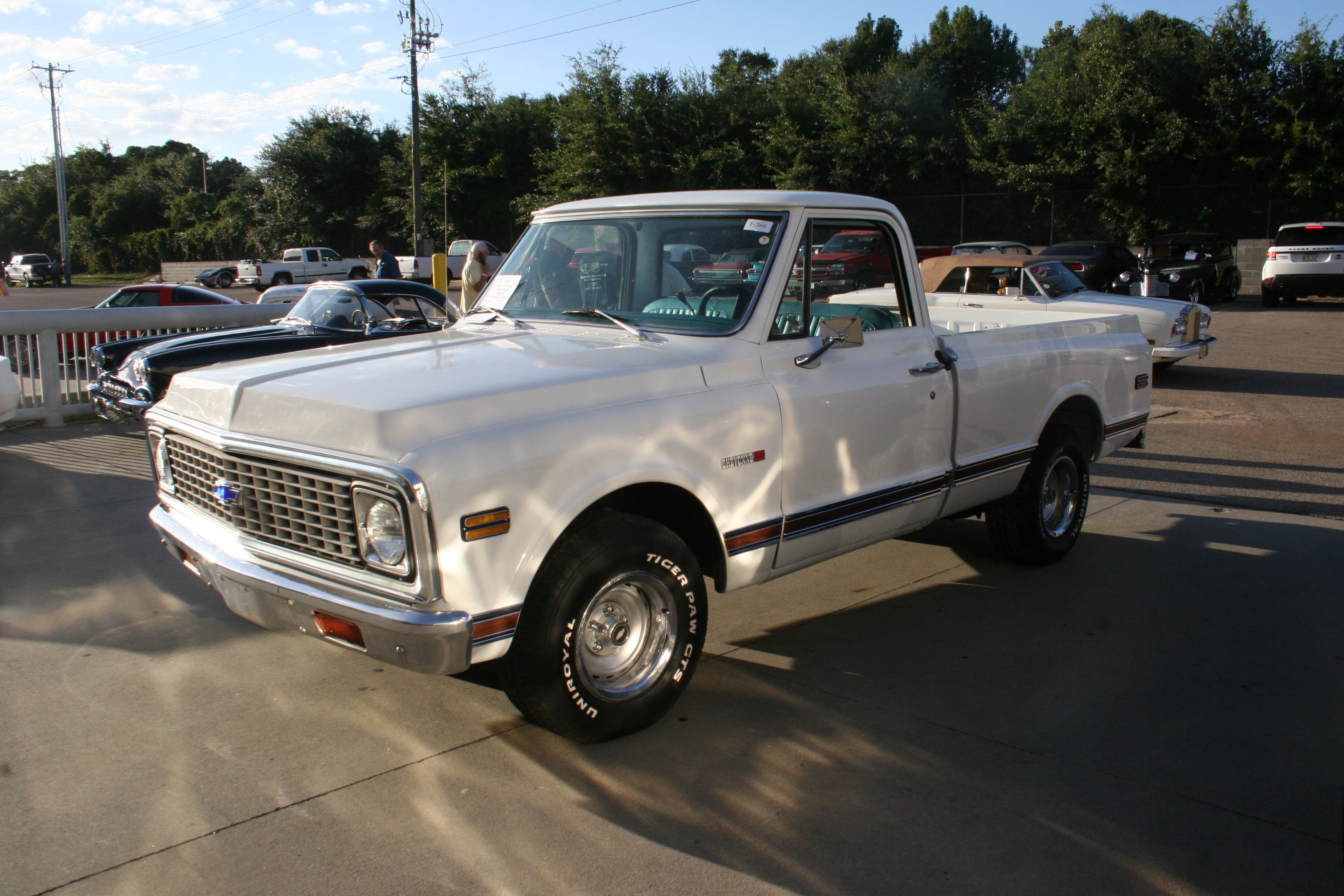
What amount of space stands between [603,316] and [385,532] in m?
1.53

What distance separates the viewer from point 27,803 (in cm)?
314

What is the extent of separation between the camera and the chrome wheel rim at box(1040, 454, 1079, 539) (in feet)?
18.5

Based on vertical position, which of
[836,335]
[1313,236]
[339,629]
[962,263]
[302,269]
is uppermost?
[302,269]

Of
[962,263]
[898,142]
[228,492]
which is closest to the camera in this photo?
[228,492]

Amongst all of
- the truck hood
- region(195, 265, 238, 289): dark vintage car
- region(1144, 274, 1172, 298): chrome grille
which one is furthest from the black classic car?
region(195, 265, 238, 289): dark vintage car

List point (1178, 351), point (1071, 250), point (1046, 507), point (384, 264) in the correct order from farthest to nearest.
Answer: point (1071, 250) < point (384, 264) < point (1178, 351) < point (1046, 507)

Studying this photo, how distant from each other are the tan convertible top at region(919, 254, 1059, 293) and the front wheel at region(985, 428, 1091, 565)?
24.3 feet

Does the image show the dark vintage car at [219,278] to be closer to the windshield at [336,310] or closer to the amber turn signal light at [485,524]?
the windshield at [336,310]

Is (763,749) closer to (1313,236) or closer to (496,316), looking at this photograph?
(496,316)

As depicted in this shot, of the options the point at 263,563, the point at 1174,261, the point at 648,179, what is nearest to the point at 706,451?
the point at 263,563

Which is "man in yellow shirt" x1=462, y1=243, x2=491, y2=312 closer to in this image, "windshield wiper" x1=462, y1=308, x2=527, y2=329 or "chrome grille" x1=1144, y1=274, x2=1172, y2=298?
"windshield wiper" x1=462, y1=308, x2=527, y2=329

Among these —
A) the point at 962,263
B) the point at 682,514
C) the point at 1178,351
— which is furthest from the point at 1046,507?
the point at 962,263

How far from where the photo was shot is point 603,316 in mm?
4133

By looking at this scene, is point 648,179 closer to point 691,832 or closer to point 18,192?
point 691,832
